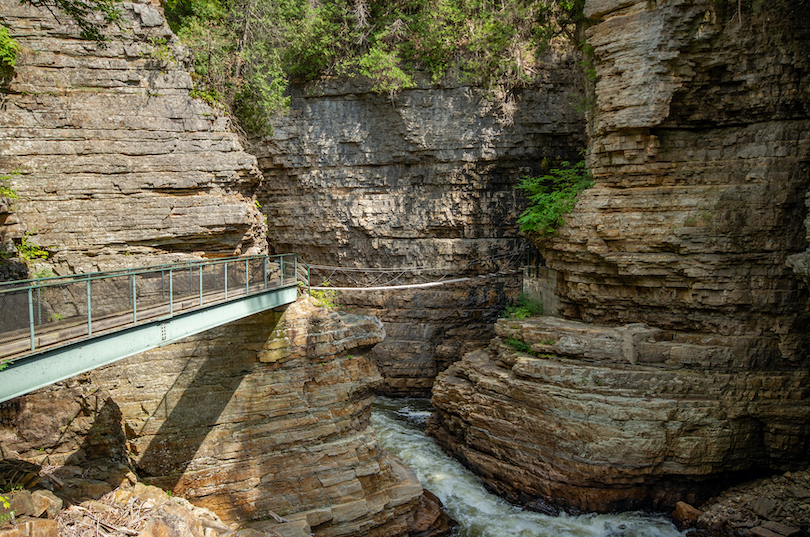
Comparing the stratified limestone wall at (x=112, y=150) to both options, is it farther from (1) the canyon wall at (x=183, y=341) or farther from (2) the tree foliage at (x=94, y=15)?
(2) the tree foliage at (x=94, y=15)

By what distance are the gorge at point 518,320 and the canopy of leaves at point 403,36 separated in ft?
14.1

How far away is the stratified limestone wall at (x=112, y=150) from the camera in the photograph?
965 centimetres

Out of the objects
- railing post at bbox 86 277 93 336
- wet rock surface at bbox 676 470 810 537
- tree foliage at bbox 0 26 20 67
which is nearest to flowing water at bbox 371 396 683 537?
wet rock surface at bbox 676 470 810 537

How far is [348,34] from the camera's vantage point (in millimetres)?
18297

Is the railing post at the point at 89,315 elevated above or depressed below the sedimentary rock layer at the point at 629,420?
above

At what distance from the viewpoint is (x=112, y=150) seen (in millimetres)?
10000

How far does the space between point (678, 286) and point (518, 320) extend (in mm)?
3798

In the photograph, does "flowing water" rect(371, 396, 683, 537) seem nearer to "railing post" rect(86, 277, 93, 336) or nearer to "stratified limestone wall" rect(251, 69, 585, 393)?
"stratified limestone wall" rect(251, 69, 585, 393)

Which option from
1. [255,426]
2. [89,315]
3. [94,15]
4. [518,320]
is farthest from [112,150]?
[518,320]

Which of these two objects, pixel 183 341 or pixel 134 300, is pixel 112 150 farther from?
pixel 134 300

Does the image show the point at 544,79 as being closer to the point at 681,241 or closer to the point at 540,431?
the point at 681,241

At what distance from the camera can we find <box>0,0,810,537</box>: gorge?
386 inches

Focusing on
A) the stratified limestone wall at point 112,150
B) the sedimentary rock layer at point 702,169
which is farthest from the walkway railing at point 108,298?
the sedimentary rock layer at point 702,169

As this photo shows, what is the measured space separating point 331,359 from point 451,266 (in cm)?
906
